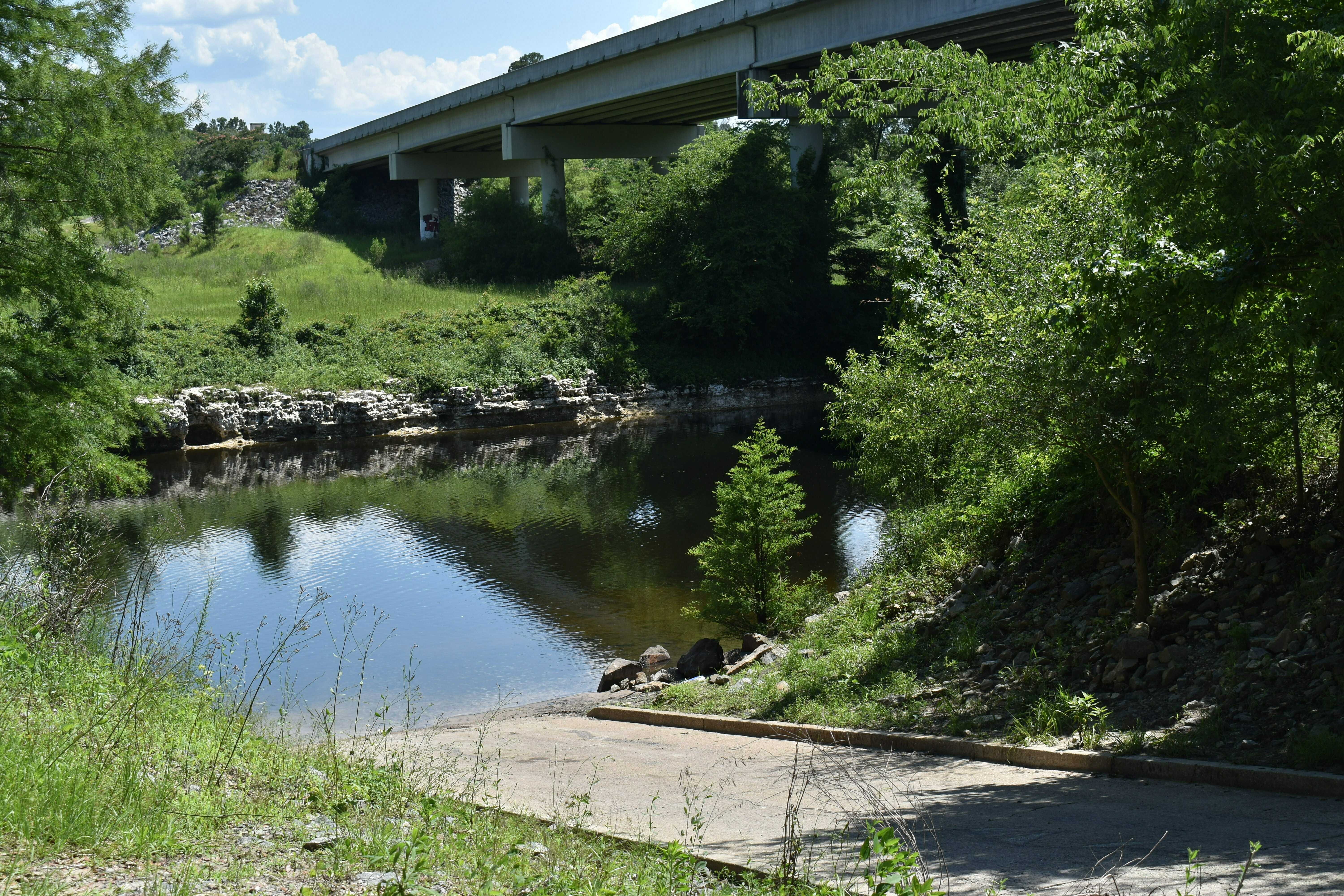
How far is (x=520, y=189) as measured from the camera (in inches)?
2413

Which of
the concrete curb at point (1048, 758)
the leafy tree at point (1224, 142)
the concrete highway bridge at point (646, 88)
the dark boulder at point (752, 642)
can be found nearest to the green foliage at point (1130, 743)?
the concrete curb at point (1048, 758)

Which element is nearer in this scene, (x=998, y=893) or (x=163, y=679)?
(x=998, y=893)

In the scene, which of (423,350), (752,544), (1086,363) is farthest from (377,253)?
(1086,363)

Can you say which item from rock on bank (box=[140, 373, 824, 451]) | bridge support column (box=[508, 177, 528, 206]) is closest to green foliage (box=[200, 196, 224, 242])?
bridge support column (box=[508, 177, 528, 206])

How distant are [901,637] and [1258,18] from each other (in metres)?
6.39

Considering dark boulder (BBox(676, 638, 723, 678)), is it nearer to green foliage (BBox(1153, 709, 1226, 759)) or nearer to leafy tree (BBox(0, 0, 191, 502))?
green foliage (BBox(1153, 709, 1226, 759))

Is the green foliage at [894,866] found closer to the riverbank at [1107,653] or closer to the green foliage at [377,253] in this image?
the riverbank at [1107,653]

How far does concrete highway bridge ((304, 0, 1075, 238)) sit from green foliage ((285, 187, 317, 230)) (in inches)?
180

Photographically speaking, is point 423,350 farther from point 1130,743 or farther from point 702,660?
point 1130,743

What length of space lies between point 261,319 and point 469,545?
2141 centimetres

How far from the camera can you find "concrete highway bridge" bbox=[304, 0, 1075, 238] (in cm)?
3075

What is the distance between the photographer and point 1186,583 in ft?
29.5

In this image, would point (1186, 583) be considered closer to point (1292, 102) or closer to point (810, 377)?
point (1292, 102)

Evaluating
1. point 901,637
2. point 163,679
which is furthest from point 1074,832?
point 163,679
